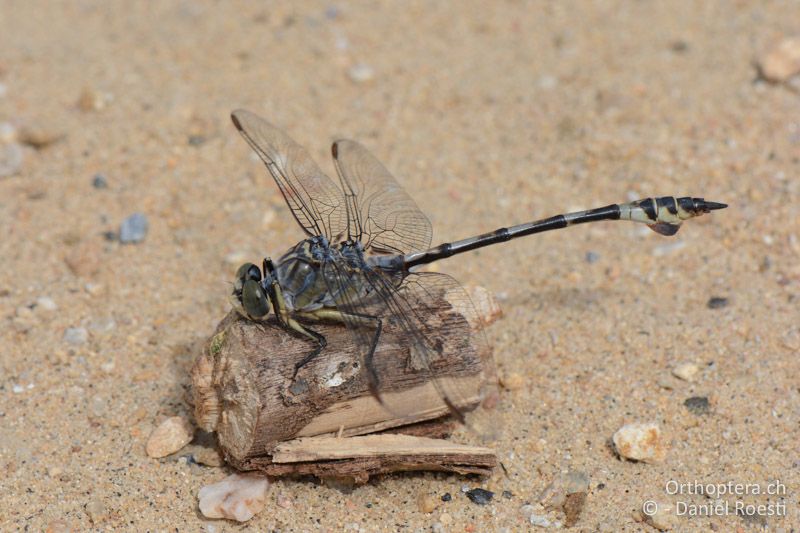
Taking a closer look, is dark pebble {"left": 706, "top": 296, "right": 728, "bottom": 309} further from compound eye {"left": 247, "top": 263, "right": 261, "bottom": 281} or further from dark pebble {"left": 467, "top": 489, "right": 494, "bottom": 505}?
compound eye {"left": 247, "top": 263, "right": 261, "bottom": 281}

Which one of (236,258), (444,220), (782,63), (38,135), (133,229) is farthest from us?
(782,63)

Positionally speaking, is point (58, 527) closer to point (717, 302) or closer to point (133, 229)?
point (133, 229)

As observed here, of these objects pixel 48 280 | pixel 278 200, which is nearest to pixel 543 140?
pixel 278 200

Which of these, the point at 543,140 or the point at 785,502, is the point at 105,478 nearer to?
the point at 785,502

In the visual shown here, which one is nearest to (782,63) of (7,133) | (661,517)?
(661,517)

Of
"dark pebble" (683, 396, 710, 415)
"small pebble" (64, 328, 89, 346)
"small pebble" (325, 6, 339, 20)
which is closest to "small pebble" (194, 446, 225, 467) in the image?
"small pebble" (64, 328, 89, 346)
